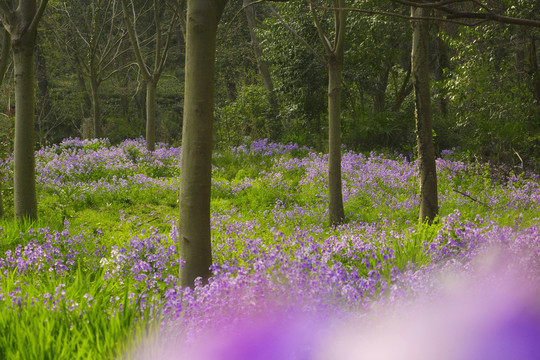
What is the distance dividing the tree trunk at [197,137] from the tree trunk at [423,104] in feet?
11.2

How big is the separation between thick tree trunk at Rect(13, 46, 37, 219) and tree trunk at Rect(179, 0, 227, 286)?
139 inches

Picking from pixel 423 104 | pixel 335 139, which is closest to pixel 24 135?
pixel 335 139

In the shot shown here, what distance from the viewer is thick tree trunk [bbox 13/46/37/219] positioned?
6.08 meters

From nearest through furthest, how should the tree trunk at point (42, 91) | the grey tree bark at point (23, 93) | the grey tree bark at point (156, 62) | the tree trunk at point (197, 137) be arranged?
the tree trunk at point (197, 137) → the grey tree bark at point (23, 93) → the grey tree bark at point (156, 62) → the tree trunk at point (42, 91)

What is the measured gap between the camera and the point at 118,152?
43.1 ft

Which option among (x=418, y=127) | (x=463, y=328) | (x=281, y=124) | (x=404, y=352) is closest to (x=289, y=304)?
(x=404, y=352)

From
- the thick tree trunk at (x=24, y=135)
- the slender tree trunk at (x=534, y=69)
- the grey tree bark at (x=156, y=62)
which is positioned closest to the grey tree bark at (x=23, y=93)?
the thick tree trunk at (x=24, y=135)

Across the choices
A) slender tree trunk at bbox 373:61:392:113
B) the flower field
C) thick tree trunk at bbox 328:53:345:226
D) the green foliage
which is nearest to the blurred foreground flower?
the flower field

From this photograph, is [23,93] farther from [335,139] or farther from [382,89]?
[382,89]

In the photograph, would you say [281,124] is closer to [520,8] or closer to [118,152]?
[118,152]

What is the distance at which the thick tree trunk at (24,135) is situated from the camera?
6.08 m

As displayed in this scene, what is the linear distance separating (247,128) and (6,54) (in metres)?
11.1

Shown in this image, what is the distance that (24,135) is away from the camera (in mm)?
6223

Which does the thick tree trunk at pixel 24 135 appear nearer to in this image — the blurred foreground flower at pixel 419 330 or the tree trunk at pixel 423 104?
the blurred foreground flower at pixel 419 330
